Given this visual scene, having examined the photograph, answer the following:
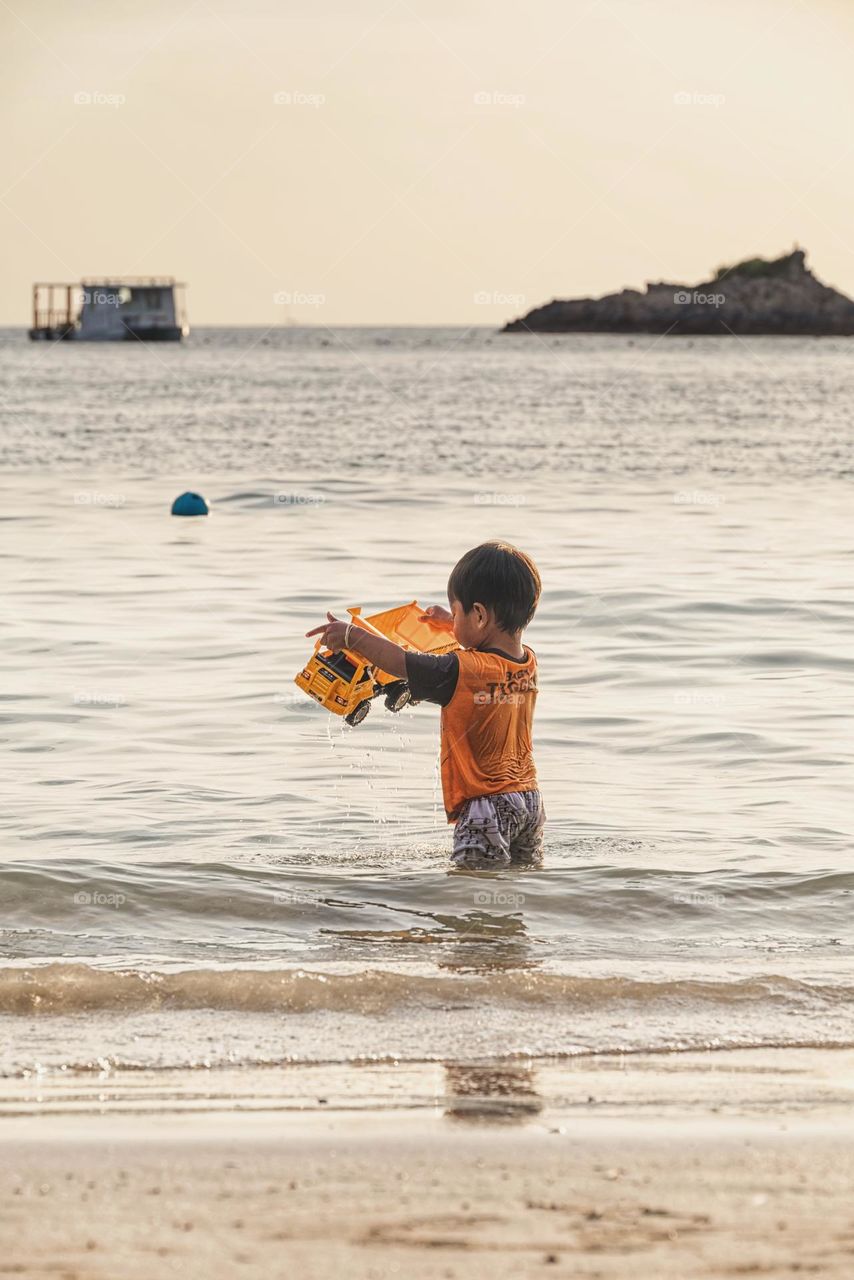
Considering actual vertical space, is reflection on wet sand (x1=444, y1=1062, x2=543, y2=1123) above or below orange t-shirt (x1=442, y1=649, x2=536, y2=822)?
below

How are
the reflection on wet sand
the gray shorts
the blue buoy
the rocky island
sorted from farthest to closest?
→ the rocky island
the blue buoy
the gray shorts
the reflection on wet sand

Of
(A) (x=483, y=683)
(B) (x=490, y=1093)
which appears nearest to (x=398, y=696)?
(A) (x=483, y=683)

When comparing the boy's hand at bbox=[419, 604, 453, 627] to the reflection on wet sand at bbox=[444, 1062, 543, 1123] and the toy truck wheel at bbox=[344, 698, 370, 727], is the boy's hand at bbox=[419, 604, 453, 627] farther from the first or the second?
the reflection on wet sand at bbox=[444, 1062, 543, 1123]

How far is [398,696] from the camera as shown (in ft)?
20.3

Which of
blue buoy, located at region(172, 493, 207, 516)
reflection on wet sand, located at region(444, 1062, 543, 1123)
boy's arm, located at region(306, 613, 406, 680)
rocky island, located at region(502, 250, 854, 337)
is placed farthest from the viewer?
rocky island, located at region(502, 250, 854, 337)

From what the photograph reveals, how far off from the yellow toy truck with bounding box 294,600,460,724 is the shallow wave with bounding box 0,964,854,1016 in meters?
1.12

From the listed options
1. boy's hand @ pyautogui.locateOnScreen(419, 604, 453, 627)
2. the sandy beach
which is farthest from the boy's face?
the sandy beach

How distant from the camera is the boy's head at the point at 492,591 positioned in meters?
5.99

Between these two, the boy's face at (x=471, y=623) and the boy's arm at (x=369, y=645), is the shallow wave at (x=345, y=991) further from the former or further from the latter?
the boy's face at (x=471, y=623)

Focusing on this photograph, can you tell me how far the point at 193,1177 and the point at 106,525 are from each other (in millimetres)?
16762

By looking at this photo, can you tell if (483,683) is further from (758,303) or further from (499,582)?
(758,303)

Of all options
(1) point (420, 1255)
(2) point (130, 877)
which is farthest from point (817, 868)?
(1) point (420, 1255)

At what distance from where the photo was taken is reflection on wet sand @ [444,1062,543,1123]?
3912 mm

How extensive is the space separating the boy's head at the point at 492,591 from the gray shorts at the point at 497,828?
0.71 m
